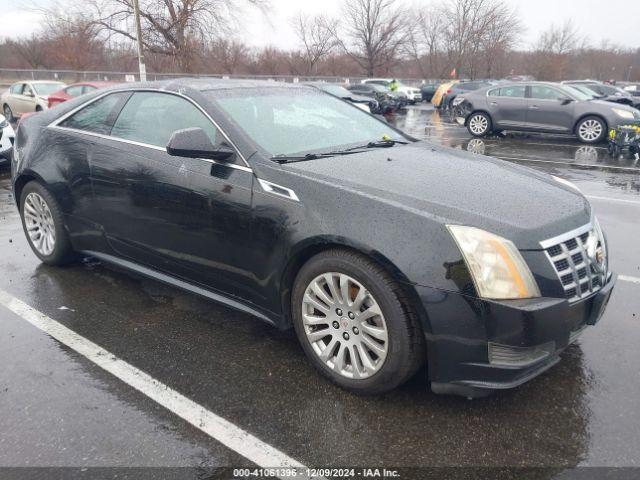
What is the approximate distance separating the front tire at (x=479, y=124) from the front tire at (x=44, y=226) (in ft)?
42.7

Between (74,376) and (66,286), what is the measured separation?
57.9 inches

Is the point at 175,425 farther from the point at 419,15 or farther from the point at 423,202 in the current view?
the point at 419,15

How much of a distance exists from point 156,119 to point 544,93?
12894 millimetres

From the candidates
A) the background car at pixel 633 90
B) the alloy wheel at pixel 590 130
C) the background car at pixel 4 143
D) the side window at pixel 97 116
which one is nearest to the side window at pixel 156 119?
the side window at pixel 97 116

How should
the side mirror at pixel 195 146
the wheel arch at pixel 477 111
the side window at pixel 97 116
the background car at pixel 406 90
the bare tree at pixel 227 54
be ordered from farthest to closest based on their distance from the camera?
the bare tree at pixel 227 54 → the background car at pixel 406 90 → the wheel arch at pixel 477 111 → the side window at pixel 97 116 → the side mirror at pixel 195 146

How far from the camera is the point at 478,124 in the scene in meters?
15.1

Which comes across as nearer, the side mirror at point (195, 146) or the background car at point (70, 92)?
the side mirror at point (195, 146)

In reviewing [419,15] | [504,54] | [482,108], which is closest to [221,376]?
[482,108]

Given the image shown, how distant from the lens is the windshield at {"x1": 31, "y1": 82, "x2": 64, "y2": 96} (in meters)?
17.3

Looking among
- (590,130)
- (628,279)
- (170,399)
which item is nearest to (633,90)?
(590,130)

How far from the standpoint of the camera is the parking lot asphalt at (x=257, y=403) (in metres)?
2.34

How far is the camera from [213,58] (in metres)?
36.9

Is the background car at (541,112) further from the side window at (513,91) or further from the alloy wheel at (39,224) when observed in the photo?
the alloy wheel at (39,224)

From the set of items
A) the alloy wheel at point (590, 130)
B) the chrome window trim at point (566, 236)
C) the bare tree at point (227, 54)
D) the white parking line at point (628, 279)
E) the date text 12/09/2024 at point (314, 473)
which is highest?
the bare tree at point (227, 54)
